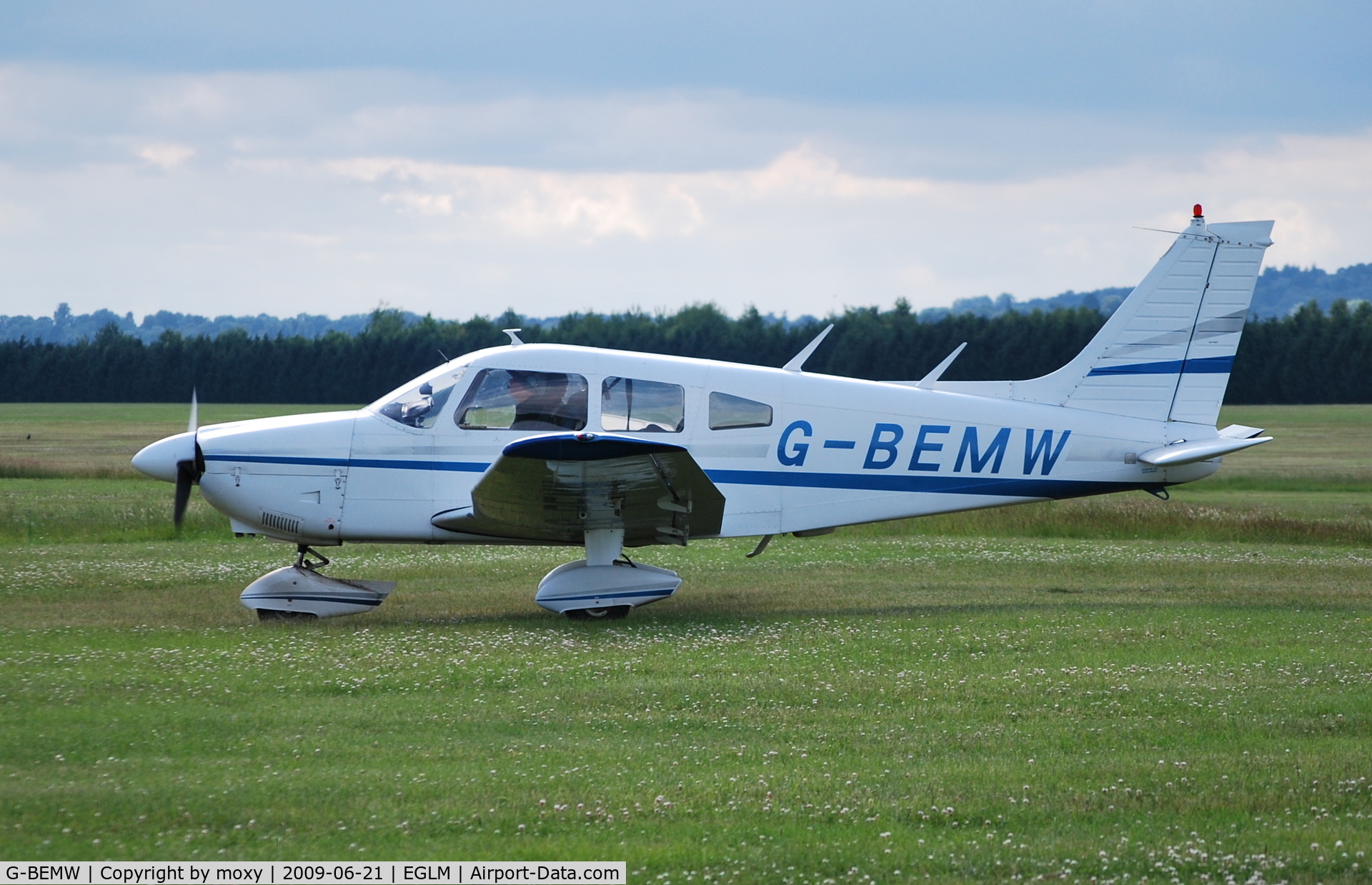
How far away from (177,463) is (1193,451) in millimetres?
9173

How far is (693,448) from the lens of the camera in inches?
450

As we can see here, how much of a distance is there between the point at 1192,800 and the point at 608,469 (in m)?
5.51

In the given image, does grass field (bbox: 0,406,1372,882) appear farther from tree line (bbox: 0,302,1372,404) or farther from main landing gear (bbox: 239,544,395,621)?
tree line (bbox: 0,302,1372,404)

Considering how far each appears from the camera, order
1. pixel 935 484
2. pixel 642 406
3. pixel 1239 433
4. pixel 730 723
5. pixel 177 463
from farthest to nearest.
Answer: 1. pixel 1239 433
2. pixel 935 484
3. pixel 642 406
4. pixel 177 463
5. pixel 730 723

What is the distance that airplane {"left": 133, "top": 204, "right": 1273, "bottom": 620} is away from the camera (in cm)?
1108

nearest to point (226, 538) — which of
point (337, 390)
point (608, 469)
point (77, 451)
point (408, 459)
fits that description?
point (408, 459)

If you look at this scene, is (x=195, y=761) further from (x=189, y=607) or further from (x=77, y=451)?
(x=77, y=451)

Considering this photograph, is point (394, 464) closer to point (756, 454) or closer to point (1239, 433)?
point (756, 454)

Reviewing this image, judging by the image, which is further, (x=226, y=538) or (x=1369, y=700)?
(x=226, y=538)

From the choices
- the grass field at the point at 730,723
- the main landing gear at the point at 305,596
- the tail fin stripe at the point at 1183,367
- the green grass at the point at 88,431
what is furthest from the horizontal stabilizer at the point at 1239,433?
the green grass at the point at 88,431

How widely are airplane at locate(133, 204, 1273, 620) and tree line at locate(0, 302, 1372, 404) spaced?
4244cm

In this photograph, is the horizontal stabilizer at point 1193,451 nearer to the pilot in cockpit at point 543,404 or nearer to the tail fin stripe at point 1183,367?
the tail fin stripe at point 1183,367

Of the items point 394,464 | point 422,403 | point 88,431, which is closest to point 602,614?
point 394,464

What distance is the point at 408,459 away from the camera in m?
11.2
